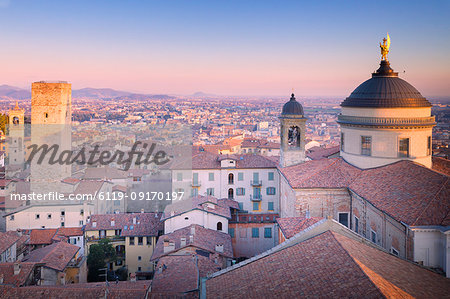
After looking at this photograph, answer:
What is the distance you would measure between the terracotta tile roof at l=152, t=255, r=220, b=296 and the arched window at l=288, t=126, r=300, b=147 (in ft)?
36.3

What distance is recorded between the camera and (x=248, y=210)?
1241 inches

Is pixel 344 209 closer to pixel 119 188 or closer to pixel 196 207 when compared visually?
pixel 196 207

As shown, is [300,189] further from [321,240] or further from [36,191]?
[36,191]

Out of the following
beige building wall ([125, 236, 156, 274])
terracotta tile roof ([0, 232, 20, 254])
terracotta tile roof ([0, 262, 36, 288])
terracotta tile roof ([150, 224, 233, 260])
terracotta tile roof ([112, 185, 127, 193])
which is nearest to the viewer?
terracotta tile roof ([0, 262, 36, 288])

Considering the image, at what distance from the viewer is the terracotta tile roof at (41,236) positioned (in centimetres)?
2597

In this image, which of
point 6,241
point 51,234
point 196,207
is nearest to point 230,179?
point 196,207

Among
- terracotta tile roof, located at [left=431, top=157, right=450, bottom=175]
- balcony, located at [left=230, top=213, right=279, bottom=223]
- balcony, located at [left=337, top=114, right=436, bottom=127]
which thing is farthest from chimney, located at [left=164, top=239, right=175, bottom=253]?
terracotta tile roof, located at [left=431, top=157, right=450, bottom=175]

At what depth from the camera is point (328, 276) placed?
9.19 m

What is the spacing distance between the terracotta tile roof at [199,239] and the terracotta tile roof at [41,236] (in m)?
9.03

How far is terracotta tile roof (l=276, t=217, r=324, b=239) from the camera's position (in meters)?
16.0

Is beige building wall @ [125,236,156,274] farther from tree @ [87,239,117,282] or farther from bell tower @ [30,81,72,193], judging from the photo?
bell tower @ [30,81,72,193]

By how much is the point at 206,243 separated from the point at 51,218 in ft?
46.4

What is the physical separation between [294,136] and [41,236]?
56.8ft

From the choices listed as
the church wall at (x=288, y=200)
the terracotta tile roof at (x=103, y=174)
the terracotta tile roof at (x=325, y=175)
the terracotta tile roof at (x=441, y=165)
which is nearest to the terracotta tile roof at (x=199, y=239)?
the church wall at (x=288, y=200)
